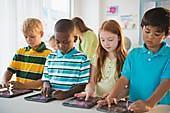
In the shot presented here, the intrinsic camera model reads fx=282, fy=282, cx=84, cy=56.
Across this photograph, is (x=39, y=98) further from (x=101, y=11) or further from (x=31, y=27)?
(x=101, y=11)

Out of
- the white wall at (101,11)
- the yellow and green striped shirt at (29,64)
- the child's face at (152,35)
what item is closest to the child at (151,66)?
the child's face at (152,35)

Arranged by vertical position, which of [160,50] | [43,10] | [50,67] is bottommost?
[50,67]

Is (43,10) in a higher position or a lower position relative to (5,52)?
higher

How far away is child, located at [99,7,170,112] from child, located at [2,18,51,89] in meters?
0.61

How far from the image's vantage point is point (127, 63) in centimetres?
135

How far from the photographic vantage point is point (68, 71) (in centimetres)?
149

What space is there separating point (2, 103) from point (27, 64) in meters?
0.58

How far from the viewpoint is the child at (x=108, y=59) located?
1.60 metres

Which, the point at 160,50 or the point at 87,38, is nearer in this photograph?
the point at 160,50

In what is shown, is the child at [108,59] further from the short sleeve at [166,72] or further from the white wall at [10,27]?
the white wall at [10,27]

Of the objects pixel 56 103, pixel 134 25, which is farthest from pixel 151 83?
pixel 134 25

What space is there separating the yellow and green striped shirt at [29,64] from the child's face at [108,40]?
0.36 meters

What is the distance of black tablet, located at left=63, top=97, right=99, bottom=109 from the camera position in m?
1.05

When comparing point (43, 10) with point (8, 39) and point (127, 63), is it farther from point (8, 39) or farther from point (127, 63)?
point (127, 63)
